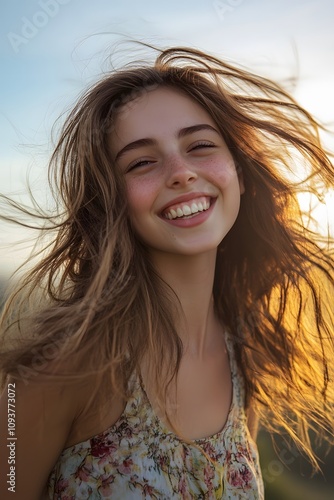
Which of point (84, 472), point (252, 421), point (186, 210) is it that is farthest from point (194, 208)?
point (252, 421)

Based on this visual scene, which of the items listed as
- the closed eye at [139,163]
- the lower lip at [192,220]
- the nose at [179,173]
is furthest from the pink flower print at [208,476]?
the closed eye at [139,163]

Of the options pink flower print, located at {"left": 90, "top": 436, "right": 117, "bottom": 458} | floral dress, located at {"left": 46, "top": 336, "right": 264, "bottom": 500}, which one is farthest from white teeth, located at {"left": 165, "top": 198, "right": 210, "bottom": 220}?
pink flower print, located at {"left": 90, "top": 436, "right": 117, "bottom": 458}

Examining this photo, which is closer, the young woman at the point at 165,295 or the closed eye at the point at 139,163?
the young woman at the point at 165,295

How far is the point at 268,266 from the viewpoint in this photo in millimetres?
3113

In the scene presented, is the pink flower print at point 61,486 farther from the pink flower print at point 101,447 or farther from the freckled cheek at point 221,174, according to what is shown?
the freckled cheek at point 221,174

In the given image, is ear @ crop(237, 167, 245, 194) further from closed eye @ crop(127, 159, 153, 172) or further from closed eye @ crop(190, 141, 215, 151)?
closed eye @ crop(127, 159, 153, 172)

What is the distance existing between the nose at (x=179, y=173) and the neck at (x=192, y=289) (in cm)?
34

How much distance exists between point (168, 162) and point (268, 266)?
→ 1.00 m

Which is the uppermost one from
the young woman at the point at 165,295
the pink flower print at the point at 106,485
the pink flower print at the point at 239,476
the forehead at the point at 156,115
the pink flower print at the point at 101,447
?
the forehead at the point at 156,115

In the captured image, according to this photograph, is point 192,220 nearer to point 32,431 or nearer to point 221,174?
point 221,174

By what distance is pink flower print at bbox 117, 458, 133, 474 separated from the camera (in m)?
2.20

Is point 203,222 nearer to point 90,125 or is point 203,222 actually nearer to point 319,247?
point 90,125

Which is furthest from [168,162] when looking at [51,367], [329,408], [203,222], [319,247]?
[329,408]

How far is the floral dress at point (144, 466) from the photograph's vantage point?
2184mm
